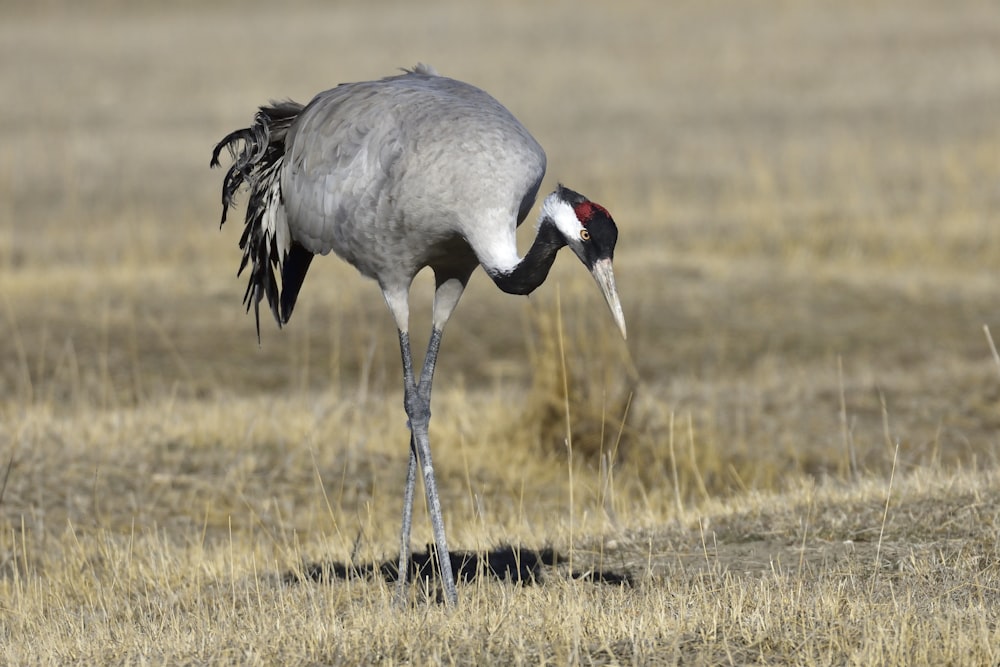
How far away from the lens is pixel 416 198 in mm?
5246

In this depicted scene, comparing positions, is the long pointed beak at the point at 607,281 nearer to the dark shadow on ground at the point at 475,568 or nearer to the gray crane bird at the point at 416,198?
the gray crane bird at the point at 416,198

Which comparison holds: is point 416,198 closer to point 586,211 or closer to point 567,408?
point 586,211

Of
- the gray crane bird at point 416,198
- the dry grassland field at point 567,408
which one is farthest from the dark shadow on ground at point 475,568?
the gray crane bird at point 416,198

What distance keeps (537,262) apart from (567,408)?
3.55ft

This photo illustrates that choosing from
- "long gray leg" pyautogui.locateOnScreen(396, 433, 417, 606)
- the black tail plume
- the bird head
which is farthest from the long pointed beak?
the black tail plume

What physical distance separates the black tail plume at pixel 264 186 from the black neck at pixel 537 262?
145 cm

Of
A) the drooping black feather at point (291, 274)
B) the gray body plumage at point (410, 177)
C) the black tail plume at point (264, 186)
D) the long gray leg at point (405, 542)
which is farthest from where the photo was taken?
the drooping black feather at point (291, 274)

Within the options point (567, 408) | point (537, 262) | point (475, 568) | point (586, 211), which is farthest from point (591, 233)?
point (475, 568)

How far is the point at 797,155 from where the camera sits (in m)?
19.3

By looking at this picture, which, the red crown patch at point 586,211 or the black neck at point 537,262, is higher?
the red crown patch at point 586,211

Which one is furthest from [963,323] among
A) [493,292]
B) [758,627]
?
[758,627]

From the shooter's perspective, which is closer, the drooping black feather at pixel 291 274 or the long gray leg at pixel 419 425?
the long gray leg at pixel 419 425

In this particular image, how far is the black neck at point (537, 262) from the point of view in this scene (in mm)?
5008

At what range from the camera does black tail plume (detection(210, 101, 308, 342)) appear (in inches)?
244
